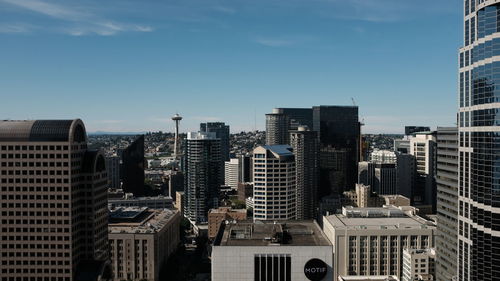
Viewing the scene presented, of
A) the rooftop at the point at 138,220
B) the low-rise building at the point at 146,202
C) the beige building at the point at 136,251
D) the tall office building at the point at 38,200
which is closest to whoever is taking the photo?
the tall office building at the point at 38,200

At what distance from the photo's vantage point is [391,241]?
12056cm

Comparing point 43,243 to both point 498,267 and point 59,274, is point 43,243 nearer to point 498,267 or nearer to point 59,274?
point 59,274

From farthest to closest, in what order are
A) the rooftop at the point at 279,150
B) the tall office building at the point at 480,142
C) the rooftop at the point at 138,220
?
1. the rooftop at the point at 279,150
2. the rooftop at the point at 138,220
3. the tall office building at the point at 480,142

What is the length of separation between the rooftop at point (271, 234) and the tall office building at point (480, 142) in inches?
850

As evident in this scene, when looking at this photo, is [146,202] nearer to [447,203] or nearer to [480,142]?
[447,203]

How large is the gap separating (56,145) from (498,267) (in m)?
70.3

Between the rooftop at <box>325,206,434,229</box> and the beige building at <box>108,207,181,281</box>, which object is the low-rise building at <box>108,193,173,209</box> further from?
the rooftop at <box>325,206,434,229</box>

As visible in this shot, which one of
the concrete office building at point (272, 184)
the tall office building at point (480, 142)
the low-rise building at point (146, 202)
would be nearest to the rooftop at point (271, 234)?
the tall office building at point (480, 142)

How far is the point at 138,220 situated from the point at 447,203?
8339 centimetres

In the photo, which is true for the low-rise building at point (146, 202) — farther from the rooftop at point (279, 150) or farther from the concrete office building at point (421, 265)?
the concrete office building at point (421, 265)

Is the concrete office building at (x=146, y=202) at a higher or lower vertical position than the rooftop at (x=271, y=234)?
lower

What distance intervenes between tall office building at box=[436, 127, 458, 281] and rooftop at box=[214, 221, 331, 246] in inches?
1007

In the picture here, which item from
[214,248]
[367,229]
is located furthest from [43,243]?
[367,229]

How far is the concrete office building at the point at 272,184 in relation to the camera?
141m
